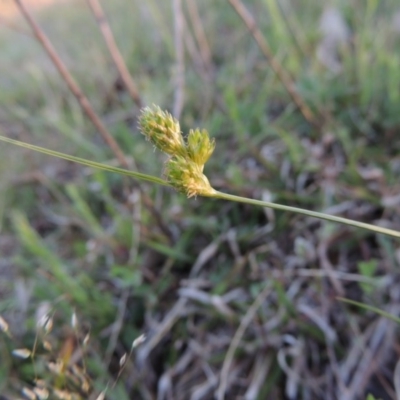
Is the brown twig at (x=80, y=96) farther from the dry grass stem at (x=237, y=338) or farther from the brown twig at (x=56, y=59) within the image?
the dry grass stem at (x=237, y=338)

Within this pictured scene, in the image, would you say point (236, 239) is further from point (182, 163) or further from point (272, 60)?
point (182, 163)

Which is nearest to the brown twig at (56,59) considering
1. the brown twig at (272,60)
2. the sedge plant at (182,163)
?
the brown twig at (272,60)

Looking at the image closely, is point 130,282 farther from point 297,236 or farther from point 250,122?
point 250,122

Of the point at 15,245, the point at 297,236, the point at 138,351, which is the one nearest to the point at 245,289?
the point at 297,236

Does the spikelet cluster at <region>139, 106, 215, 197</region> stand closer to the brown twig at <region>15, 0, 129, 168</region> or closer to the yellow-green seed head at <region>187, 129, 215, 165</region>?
the yellow-green seed head at <region>187, 129, 215, 165</region>

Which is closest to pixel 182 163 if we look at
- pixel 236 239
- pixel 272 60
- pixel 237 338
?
pixel 237 338

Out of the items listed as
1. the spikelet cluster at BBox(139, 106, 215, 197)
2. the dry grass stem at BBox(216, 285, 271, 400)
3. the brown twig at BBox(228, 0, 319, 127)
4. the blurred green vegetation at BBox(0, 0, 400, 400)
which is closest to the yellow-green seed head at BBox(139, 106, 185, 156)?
the spikelet cluster at BBox(139, 106, 215, 197)

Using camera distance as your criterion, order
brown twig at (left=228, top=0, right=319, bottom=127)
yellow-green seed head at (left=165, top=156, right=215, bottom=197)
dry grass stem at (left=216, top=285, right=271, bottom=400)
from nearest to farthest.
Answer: yellow-green seed head at (left=165, top=156, right=215, bottom=197)
dry grass stem at (left=216, top=285, right=271, bottom=400)
brown twig at (left=228, top=0, right=319, bottom=127)
